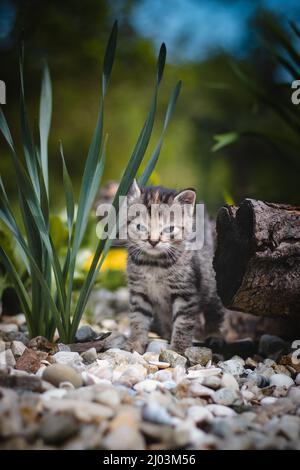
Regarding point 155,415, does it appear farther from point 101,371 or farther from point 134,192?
point 134,192

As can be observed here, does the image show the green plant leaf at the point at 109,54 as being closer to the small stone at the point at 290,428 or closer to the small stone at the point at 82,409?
the small stone at the point at 82,409

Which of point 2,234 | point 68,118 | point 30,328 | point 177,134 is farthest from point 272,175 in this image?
point 30,328

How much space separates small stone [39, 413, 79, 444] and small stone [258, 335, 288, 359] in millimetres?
1007

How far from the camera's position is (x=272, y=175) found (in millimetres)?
4359

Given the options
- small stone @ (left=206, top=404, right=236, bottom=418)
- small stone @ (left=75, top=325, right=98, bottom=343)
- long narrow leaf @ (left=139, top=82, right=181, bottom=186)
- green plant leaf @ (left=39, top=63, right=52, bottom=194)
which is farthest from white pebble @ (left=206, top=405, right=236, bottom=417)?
green plant leaf @ (left=39, top=63, right=52, bottom=194)

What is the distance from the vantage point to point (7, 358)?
145 cm

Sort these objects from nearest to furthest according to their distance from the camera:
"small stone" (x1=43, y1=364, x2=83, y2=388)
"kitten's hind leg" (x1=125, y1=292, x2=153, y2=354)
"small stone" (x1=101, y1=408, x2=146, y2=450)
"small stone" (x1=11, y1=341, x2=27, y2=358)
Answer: "small stone" (x1=101, y1=408, x2=146, y2=450), "small stone" (x1=43, y1=364, x2=83, y2=388), "small stone" (x1=11, y1=341, x2=27, y2=358), "kitten's hind leg" (x1=125, y1=292, x2=153, y2=354)

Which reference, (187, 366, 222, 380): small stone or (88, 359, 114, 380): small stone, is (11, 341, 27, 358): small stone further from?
(187, 366, 222, 380): small stone

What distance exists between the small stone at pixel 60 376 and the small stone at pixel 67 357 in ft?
0.70

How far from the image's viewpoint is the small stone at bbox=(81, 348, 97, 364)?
1500 millimetres

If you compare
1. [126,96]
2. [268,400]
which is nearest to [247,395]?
[268,400]

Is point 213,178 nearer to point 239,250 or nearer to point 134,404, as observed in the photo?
point 239,250

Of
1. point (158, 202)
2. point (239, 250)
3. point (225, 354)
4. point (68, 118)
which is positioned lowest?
point (225, 354)

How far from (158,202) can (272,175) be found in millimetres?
2942
